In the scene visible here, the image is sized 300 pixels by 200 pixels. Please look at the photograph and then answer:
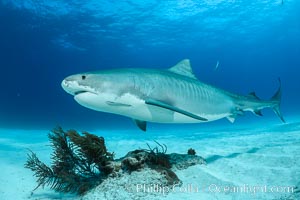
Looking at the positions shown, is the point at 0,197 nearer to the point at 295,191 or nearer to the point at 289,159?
the point at 295,191

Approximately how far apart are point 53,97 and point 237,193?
74.9m

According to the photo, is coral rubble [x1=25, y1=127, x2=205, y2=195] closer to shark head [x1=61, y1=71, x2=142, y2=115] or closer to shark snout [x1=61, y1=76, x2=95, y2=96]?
shark head [x1=61, y1=71, x2=142, y2=115]

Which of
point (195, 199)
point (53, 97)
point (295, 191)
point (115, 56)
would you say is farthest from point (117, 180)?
point (53, 97)

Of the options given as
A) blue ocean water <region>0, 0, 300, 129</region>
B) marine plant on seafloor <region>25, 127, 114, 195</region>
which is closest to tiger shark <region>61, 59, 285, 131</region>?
marine plant on seafloor <region>25, 127, 114, 195</region>

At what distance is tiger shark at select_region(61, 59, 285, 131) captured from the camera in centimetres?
446

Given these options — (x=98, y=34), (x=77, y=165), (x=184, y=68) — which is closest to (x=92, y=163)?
(x=77, y=165)

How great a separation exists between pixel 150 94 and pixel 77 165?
1.96m

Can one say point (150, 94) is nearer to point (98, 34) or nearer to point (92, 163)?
point (92, 163)

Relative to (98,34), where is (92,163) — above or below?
below

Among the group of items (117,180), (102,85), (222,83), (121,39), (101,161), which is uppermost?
(222,83)

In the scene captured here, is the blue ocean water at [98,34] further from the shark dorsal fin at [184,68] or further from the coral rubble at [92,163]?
the coral rubble at [92,163]

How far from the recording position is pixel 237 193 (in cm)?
389

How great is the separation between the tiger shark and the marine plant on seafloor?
655 mm

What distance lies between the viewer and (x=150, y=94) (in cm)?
517
